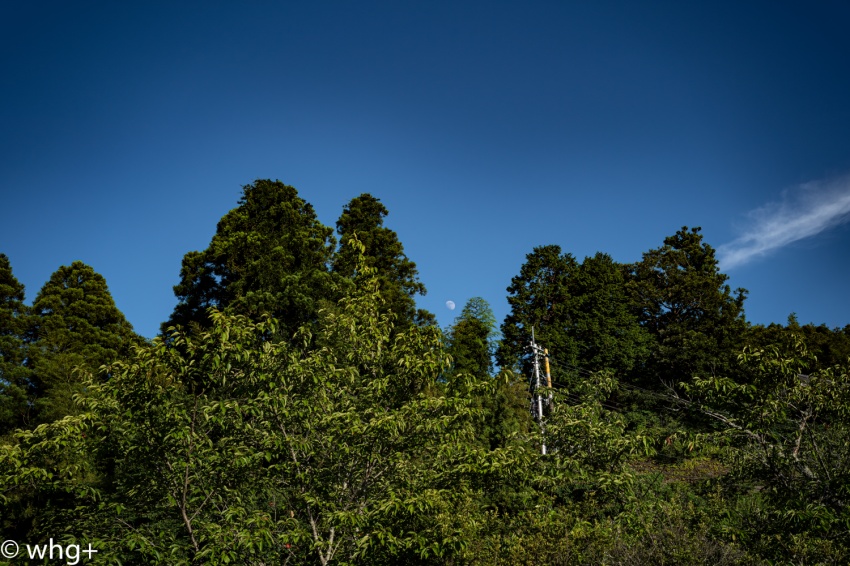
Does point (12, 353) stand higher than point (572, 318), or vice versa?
point (572, 318)

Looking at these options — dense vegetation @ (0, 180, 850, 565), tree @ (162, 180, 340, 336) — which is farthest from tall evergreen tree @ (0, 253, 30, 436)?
dense vegetation @ (0, 180, 850, 565)

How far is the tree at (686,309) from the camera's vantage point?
34219 millimetres

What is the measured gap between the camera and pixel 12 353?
72.1ft

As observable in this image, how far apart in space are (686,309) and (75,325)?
3565cm

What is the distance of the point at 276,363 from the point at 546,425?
4.29 metres

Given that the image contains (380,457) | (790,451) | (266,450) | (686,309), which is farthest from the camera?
(686,309)

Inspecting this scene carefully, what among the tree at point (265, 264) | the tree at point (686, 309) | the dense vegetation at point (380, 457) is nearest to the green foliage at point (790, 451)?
the dense vegetation at point (380, 457)

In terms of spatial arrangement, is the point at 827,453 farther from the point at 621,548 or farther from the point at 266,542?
the point at 266,542

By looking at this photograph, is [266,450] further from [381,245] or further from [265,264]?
[381,245]

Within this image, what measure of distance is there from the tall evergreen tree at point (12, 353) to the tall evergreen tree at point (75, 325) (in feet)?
1.64

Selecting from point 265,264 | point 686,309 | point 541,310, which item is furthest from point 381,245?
point 686,309

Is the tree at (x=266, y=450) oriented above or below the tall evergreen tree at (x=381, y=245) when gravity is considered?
below

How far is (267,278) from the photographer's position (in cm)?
2259

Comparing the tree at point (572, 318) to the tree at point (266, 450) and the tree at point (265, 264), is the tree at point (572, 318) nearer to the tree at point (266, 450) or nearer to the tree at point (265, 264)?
the tree at point (265, 264)
